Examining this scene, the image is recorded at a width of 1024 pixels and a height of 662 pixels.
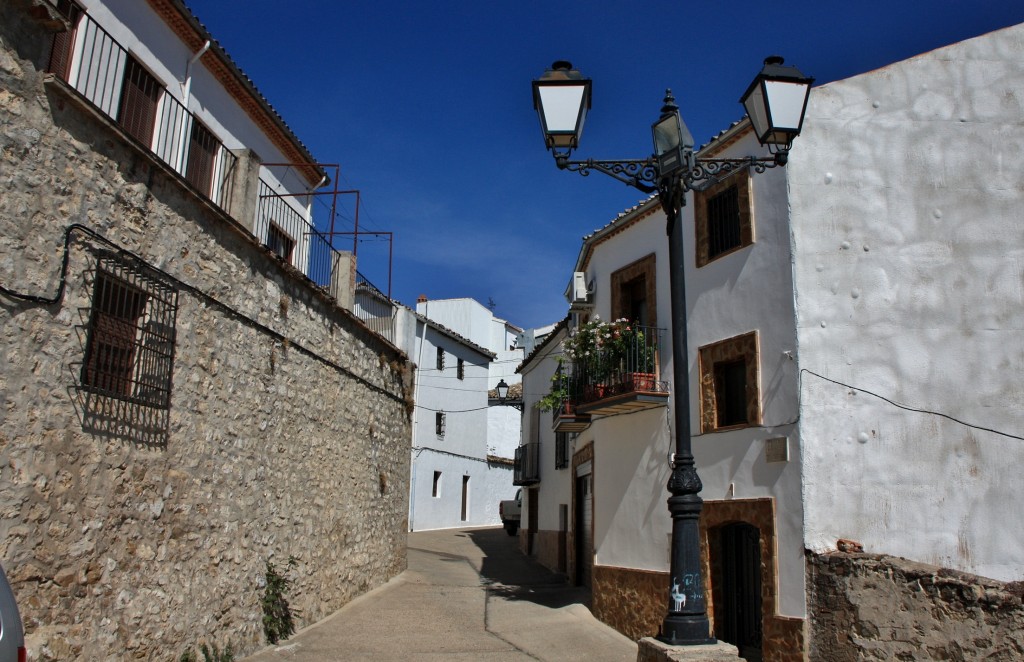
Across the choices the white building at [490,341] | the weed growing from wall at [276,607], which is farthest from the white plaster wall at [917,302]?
the white building at [490,341]

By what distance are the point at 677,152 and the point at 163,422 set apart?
210 inches

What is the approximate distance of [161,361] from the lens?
7.64 m

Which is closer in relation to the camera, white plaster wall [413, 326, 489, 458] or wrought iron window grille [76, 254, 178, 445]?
wrought iron window grille [76, 254, 178, 445]

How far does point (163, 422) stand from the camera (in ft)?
25.1

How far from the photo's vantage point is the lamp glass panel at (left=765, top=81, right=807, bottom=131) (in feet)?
20.0

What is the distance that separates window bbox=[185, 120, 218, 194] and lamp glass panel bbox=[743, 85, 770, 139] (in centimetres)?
857

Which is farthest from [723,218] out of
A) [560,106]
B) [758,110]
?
[560,106]

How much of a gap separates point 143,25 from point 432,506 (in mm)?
20056

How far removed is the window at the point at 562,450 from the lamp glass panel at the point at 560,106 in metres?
13.9

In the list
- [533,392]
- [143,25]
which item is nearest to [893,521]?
[143,25]

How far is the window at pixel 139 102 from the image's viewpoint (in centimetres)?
1037

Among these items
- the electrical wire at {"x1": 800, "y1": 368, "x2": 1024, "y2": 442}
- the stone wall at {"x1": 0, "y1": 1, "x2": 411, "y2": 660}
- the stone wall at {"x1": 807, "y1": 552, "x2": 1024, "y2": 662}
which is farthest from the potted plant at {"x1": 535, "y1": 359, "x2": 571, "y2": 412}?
the stone wall at {"x1": 807, "y1": 552, "x2": 1024, "y2": 662}

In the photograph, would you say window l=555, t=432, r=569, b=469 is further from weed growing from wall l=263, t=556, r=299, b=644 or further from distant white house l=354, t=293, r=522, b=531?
weed growing from wall l=263, t=556, r=299, b=644

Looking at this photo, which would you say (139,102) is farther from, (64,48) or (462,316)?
(462,316)
